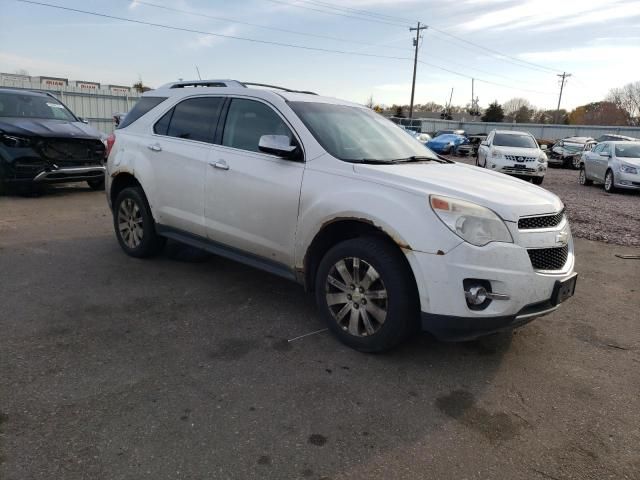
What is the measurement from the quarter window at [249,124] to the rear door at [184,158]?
20 centimetres

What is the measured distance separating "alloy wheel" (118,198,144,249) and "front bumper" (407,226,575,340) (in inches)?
133

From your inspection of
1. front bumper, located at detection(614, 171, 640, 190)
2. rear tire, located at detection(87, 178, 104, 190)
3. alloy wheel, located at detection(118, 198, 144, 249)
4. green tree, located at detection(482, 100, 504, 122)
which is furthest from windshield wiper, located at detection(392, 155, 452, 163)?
green tree, located at detection(482, 100, 504, 122)

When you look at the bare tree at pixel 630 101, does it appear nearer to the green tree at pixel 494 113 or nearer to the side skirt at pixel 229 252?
the green tree at pixel 494 113

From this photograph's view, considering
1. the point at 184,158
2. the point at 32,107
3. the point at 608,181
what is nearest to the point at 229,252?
the point at 184,158

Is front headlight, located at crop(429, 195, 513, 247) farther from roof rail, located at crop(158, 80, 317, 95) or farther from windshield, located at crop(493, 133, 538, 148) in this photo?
windshield, located at crop(493, 133, 538, 148)

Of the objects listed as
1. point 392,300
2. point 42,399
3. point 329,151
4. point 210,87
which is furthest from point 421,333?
point 210,87

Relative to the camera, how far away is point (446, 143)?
3067 centimetres

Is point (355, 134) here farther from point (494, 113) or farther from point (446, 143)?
point (494, 113)

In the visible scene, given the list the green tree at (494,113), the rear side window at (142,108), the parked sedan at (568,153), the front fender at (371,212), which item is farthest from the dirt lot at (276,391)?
the green tree at (494,113)

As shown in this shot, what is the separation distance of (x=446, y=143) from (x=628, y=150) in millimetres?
16978

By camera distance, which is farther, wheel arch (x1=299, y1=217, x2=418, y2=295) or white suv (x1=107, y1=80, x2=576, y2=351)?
wheel arch (x1=299, y1=217, x2=418, y2=295)

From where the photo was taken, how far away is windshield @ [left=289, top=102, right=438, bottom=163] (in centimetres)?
384

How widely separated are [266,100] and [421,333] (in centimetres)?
233

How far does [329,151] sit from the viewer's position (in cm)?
372
